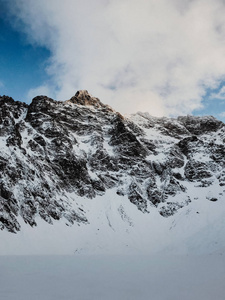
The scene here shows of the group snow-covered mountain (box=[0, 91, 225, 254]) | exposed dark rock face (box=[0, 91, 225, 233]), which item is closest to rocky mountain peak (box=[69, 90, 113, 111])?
exposed dark rock face (box=[0, 91, 225, 233])

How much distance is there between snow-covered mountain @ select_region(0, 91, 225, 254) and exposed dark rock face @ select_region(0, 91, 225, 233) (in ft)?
0.84

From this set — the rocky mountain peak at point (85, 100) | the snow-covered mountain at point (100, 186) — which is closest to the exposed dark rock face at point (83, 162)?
the snow-covered mountain at point (100, 186)

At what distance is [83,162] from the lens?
6750 cm

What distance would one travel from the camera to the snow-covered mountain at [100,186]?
40.5m

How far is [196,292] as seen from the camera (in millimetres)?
11750

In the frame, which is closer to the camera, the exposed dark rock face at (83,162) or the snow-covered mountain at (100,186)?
the snow-covered mountain at (100,186)

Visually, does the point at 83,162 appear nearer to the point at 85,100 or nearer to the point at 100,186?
the point at 100,186

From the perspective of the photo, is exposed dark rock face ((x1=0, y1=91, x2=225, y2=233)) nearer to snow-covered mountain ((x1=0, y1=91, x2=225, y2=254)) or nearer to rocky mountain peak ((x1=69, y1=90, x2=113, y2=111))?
snow-covered mountain ((x1=0, y1=91, x2=225, y2=254))

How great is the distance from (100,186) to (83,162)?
9.68 meters

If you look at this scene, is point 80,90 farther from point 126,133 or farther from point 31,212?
point 31,212

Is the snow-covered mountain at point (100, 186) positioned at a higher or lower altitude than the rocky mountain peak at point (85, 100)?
lower

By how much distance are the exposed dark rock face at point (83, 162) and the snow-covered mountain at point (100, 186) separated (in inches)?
10.1

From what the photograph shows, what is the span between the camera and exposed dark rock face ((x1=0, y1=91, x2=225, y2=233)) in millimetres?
43906

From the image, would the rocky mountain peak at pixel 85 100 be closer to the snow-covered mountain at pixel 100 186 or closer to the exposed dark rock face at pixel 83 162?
the exposed dark rock face at pixel 83 162
